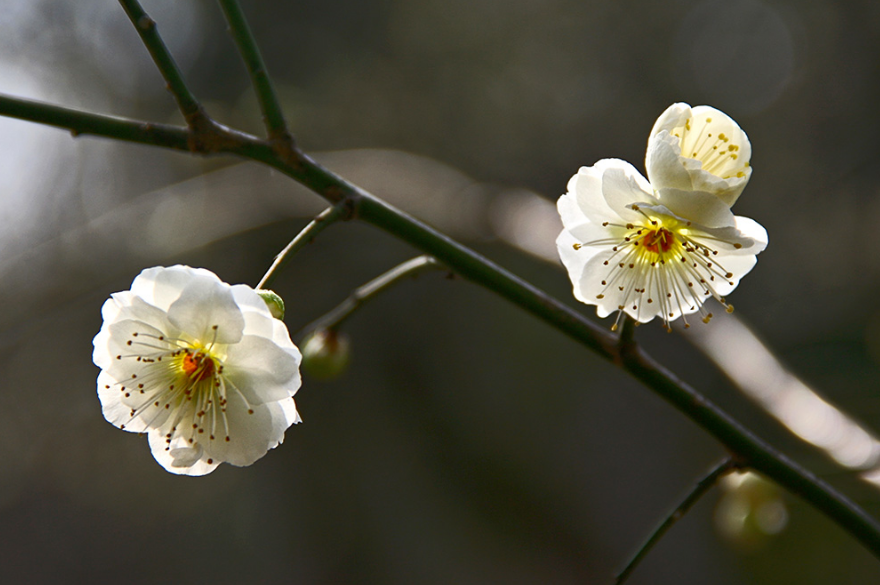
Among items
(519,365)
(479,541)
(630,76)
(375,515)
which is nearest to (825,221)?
(630,76)

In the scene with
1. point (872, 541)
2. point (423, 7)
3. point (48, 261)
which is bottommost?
point (872, 541)

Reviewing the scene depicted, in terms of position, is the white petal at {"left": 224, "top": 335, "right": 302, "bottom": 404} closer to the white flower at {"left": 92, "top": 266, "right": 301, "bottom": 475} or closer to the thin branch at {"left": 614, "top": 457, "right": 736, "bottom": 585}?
the white flower at {"left": 92, "top": 266, "right": 301, "bottom": 475}

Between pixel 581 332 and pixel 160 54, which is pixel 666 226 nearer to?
pixel 581 332

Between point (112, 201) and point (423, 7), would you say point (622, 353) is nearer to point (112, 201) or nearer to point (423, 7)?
point (112, 201)

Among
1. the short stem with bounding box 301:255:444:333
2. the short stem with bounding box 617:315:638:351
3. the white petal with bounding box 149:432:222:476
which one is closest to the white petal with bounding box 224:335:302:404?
the white petal with bounding box 149:432:222:476

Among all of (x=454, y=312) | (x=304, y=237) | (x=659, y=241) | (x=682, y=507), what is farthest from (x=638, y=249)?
(x=454, y=312)

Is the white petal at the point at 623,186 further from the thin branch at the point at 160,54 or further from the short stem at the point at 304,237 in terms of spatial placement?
the thin branch at the point at 160,54
